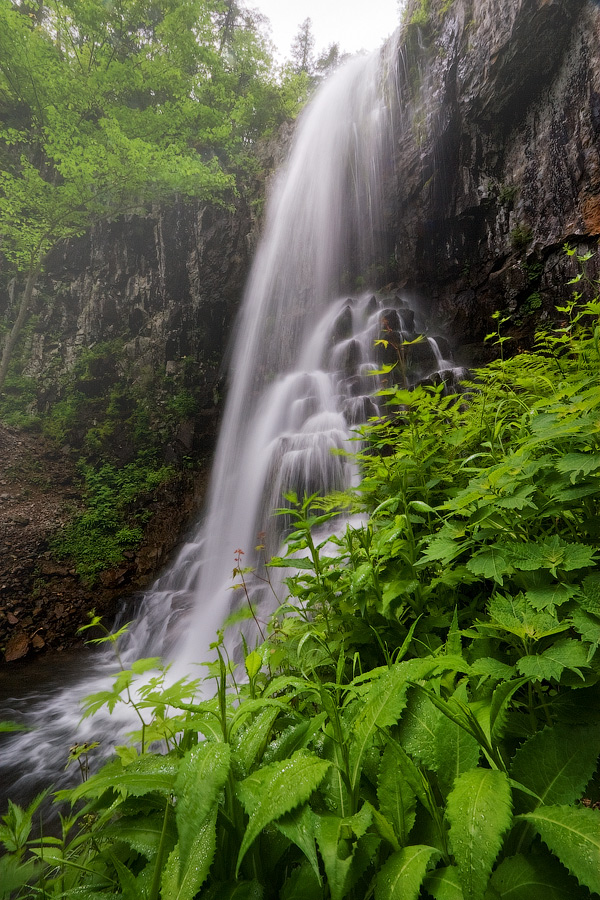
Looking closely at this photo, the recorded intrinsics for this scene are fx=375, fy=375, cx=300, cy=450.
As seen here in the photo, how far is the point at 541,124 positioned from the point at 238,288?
26.6ft

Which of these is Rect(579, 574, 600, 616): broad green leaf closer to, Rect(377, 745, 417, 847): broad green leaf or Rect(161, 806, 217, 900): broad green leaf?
Rect(377, 745, 417, 847): broad green leaf

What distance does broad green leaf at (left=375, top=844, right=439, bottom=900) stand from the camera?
0.55m

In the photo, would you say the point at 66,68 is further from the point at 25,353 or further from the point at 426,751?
the point at 426,751

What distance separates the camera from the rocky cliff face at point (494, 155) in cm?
678

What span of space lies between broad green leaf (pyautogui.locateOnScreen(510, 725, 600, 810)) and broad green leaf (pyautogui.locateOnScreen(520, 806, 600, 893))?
0.05 metres

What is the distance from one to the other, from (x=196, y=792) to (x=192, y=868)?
11 centimetres

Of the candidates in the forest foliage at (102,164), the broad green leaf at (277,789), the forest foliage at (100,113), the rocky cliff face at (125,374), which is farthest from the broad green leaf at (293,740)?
the forest foliage at (100,113)

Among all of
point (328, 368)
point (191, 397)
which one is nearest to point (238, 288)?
point (191, 397)

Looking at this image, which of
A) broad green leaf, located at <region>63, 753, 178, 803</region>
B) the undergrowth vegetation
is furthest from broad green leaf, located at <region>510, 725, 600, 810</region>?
broad green leaf, located at <region>63, 753, 178, 803</region>

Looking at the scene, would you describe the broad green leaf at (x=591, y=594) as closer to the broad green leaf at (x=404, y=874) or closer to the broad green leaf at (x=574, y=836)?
the broad green leaf at (x=574, y=836)

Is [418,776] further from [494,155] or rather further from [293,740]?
[494,155]

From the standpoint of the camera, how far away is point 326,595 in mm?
1523

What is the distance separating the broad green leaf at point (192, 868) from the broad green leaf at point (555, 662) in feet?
2.11

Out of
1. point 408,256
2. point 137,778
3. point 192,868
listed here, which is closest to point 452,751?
point 192,868
